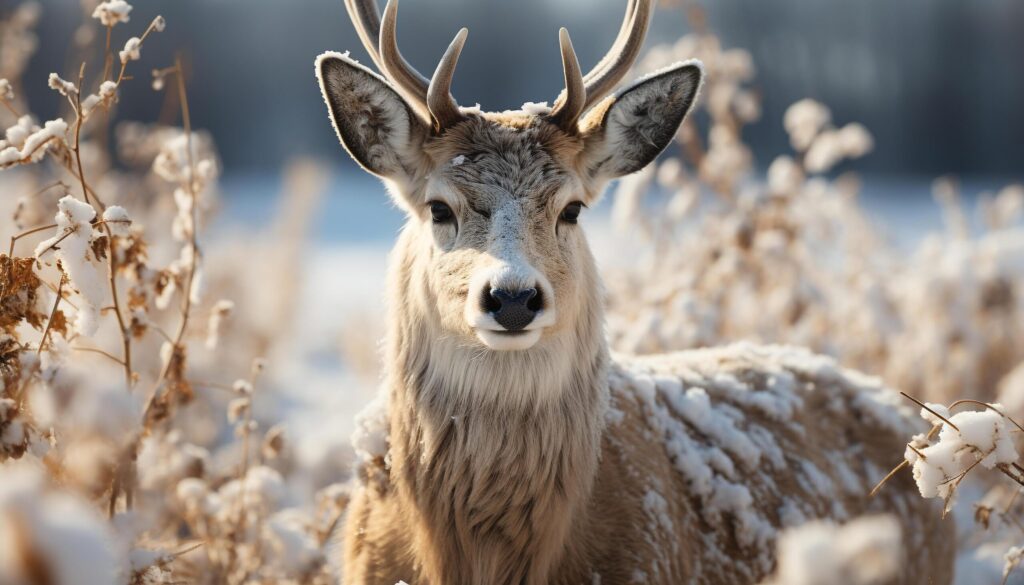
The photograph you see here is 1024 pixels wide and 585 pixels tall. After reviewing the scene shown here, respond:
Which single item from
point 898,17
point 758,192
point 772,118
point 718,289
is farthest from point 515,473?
point 898,17

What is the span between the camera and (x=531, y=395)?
11.3 ft

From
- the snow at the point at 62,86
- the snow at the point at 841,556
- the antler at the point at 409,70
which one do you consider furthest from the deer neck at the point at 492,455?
the snow at the point at 841,556

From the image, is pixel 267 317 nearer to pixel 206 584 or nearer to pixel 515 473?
pixel 206 584

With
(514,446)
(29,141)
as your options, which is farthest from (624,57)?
(29,141)

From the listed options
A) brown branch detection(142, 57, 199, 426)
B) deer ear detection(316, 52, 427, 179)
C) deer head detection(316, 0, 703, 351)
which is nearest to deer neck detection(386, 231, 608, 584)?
deer head detection(316, 0, 703, 351)

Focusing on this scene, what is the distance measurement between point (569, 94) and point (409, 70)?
653 millimetres

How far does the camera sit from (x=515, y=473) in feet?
11.1

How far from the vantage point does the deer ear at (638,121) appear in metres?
3.89

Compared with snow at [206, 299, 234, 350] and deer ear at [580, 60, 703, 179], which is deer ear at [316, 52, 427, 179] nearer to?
deer ear at [580, 60, 703, 179]

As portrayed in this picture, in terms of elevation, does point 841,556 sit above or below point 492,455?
below

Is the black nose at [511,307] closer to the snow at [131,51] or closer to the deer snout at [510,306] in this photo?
the deer snout at [510,306]

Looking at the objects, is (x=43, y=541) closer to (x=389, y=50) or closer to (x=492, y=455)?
(x=492, y=455)

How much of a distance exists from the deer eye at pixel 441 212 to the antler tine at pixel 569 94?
599mm

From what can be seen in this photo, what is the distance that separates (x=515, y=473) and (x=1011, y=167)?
37.4m
